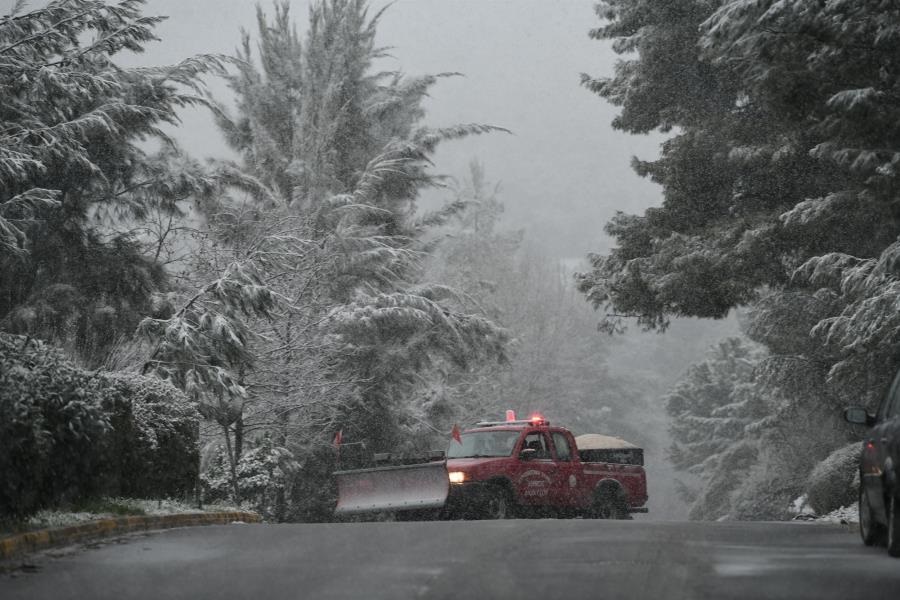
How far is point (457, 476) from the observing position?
58.5 ft

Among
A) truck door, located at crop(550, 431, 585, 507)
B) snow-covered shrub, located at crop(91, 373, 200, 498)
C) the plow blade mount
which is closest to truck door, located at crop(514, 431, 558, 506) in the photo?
truck door, located at crop(550, 431, 585, 507)

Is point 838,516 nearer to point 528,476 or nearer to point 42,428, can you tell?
point 528,476

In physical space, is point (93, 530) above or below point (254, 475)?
below

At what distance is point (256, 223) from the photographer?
93.2 feet

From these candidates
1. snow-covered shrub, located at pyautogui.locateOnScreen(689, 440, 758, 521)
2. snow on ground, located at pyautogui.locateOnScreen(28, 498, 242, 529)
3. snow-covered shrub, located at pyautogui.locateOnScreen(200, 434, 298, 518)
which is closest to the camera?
snow on ground, located at pyautogui.locateOnScreen(28, 498, 242, 529)

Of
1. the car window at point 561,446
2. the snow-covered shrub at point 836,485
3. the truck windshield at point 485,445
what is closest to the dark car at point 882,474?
the truck windshield at point 485,445

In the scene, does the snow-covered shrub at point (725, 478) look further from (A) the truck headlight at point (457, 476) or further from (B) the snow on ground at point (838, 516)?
(A) the truck headlight at point (457, 476)

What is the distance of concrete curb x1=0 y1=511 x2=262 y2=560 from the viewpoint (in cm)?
948

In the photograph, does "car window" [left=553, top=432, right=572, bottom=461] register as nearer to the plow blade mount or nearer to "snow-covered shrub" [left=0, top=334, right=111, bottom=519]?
the plow blade mount

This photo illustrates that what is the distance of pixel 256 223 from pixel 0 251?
34.8 feet

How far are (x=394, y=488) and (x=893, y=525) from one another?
33.7ft

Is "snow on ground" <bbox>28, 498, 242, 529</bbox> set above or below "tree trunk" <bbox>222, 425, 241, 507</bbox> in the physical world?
below

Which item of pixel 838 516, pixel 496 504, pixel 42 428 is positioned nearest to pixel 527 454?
pixel 496 504

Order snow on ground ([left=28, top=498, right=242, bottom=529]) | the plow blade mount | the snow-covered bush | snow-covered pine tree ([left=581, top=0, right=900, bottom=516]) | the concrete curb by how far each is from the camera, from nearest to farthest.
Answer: the concrete curb < the snow-covered bush < snow on ground ([left=28, top=498, right=242, bottom=529]) < snow-covered pine tree ([left=581, top=0, right=900, bottom=516]) < the plow blade mount
